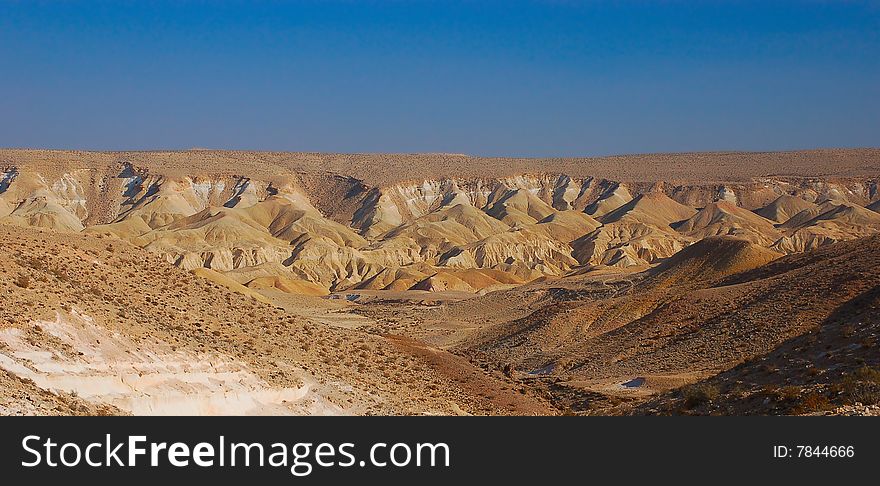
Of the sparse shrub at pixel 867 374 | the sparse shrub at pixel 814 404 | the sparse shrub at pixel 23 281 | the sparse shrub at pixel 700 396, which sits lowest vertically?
the sparse shrub at pixel 814 404

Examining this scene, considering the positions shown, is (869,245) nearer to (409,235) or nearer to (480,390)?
(480,390)

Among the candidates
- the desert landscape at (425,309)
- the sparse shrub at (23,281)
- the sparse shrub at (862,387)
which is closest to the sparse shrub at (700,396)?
the desert landscape at (425,309)

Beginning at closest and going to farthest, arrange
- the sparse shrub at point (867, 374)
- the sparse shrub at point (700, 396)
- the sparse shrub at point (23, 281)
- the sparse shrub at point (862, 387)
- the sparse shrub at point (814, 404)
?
the sparse shrub at point (862, 387) → the sparse shrub at point (814, 404) → the sparse shrub at point (867, 374) → the sparse shrub at point (23, 281) → the sparse shrub at point (700, 396)

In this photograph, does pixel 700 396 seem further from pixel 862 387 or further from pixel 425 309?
pixel 425 309

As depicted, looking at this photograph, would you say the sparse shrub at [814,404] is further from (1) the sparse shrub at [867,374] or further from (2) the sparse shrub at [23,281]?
(2) the sparse shrub at [23,281]

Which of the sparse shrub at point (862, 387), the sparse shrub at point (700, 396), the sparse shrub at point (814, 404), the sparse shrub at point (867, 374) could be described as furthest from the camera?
the sparse shrub at point (700, 396)

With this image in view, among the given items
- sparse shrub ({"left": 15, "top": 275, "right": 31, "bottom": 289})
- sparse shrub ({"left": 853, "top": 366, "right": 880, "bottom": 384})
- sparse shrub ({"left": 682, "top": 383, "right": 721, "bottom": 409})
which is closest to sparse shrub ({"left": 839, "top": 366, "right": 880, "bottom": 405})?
sparse shrub ({"left": 853, "top": 366, "right": 880, "bottom": 384})

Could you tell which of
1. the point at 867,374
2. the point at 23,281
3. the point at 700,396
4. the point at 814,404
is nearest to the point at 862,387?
the point at 814,404

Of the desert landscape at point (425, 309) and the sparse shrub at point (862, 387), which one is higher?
the desert landscape at point (425, 309)

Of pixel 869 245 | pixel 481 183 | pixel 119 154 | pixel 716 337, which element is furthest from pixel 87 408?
pixel 119 154
